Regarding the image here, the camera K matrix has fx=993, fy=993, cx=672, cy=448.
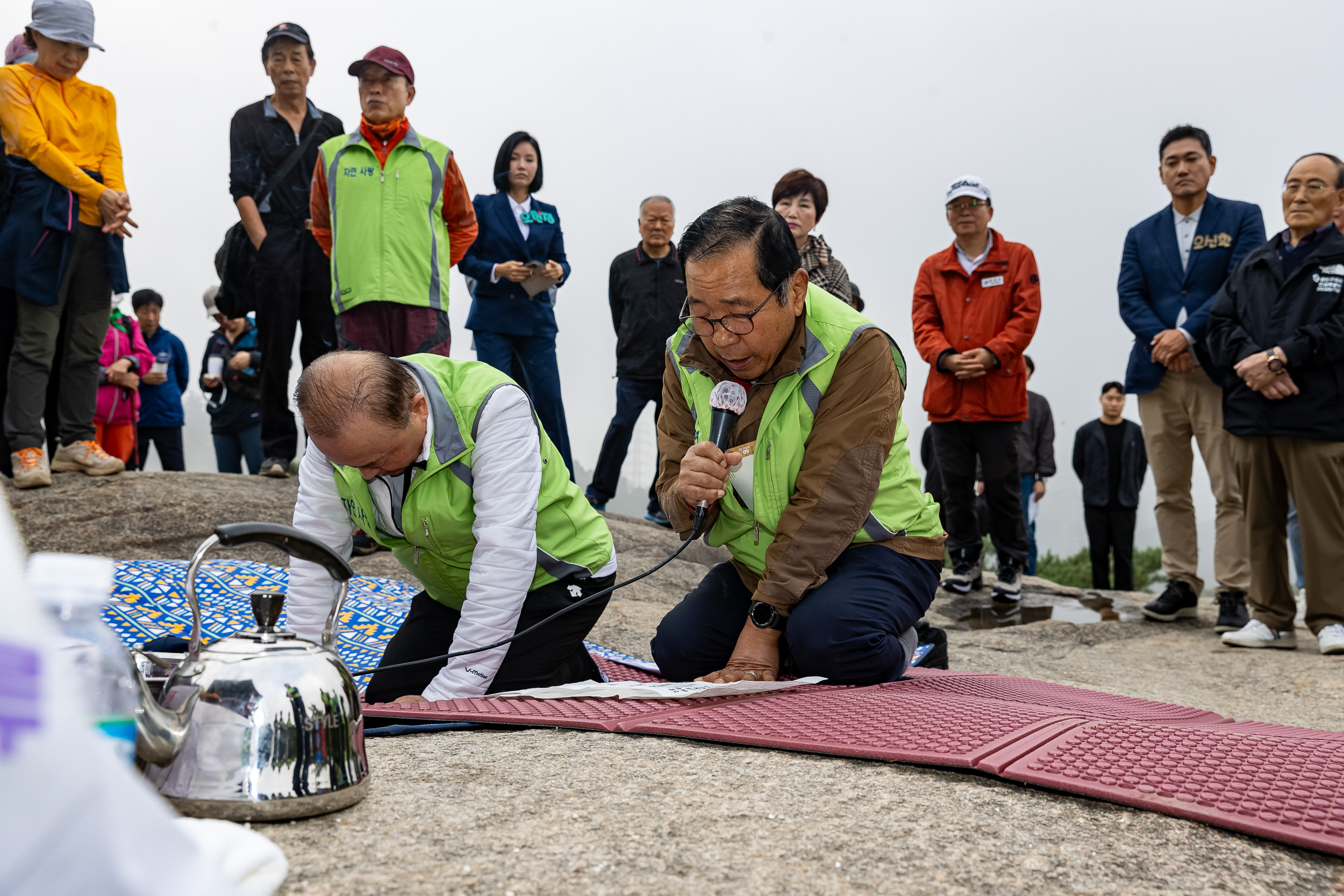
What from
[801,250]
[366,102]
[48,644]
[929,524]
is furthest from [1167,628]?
[48,644]

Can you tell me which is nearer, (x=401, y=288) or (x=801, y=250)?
(x=401, y=288)

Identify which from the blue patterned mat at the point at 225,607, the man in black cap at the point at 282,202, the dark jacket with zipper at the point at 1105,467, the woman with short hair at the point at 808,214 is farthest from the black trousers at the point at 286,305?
the dark jacket with zipper at the point at 1105,467

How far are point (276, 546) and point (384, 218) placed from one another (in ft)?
11.2

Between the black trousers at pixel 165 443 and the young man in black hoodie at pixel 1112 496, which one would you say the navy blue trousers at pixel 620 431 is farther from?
the young man in black hoodie at pixel 1112 496

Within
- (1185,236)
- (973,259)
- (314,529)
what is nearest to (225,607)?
(314,529)

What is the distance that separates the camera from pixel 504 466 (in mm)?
2537

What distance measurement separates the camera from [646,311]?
248 inches

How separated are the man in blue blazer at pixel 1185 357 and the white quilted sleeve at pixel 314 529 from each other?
419cm

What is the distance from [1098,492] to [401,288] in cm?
602

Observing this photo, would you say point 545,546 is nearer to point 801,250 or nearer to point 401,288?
point 401,288

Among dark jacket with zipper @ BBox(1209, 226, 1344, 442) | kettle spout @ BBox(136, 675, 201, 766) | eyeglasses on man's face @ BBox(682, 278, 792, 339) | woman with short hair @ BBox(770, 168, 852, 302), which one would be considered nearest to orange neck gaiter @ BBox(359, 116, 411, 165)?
woman with short hair @ BBox(770, 168, 852, 302)

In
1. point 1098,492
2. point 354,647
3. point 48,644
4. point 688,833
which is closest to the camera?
point 48,644

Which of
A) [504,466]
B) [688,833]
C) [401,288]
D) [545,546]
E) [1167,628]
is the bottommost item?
[1167,628]

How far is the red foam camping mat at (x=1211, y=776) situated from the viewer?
134 centimetres
